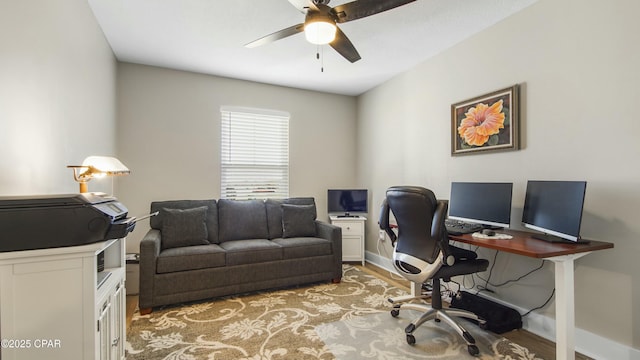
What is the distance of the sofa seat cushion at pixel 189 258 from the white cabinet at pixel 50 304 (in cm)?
157

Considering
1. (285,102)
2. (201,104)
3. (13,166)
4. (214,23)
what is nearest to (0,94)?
(13,166)

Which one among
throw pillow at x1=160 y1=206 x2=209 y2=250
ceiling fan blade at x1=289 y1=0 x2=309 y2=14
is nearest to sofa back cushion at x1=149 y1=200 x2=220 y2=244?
throw pillow at x1=160 y1=206 x2=209 y2=250

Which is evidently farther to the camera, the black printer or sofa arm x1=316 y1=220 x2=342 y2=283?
sofa arm x1=316 y1=220 x2=342 y2=283

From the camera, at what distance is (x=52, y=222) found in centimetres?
116

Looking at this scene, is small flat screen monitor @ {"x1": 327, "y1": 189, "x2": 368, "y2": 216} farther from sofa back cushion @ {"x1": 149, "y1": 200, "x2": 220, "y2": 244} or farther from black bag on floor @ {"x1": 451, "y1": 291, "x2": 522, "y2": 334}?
black bag on floor @ {"x1": 451, "y1": 291, "x2": 522, "y2": 334}

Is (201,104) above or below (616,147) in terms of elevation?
above

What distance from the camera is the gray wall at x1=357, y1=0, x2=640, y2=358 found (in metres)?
1.89

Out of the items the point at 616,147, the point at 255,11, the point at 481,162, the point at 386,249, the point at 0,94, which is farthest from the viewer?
the point at 386,249

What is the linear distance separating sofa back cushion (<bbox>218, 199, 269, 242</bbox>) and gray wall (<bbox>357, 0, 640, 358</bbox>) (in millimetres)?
2250

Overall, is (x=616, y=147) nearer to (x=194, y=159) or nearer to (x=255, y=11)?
(x=255, y=11)

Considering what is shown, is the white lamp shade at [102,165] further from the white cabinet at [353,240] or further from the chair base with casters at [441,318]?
the white cabinet at [353,240]

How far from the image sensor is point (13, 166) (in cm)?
143

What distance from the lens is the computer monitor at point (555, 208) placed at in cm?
183

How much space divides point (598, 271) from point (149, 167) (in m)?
4.44
